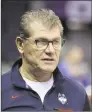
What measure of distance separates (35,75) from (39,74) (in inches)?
0.7

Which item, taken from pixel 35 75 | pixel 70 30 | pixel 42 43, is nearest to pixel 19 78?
pixel 35 75

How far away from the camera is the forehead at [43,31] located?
1246 mm

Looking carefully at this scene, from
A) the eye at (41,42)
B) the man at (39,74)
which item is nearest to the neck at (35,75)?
the man at (39,74)

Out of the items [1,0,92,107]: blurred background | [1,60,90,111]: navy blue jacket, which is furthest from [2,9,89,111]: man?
[1,0,92,107]: blurred background

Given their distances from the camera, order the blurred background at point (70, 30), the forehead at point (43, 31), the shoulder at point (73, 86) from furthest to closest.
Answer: the blurred background at point (70, 30)
the shoulder at point (73, 86)
the forehead at point (43, 31)

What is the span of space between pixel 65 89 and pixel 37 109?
0.50 ft

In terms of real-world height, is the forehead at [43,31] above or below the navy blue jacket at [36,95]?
above

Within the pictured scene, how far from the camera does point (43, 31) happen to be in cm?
125

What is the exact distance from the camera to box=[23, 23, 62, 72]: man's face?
125 cm

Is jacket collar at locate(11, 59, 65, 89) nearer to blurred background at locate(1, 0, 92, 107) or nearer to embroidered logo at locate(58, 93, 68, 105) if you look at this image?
embroidered logo at locate(58, 93, 68, 105)

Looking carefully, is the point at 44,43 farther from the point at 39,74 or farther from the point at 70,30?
the point at 70,30

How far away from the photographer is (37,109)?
127cm

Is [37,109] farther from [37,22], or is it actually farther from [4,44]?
[4,44]

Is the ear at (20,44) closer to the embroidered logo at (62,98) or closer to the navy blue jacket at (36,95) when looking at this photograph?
the navy blue jacket at (36,95)
